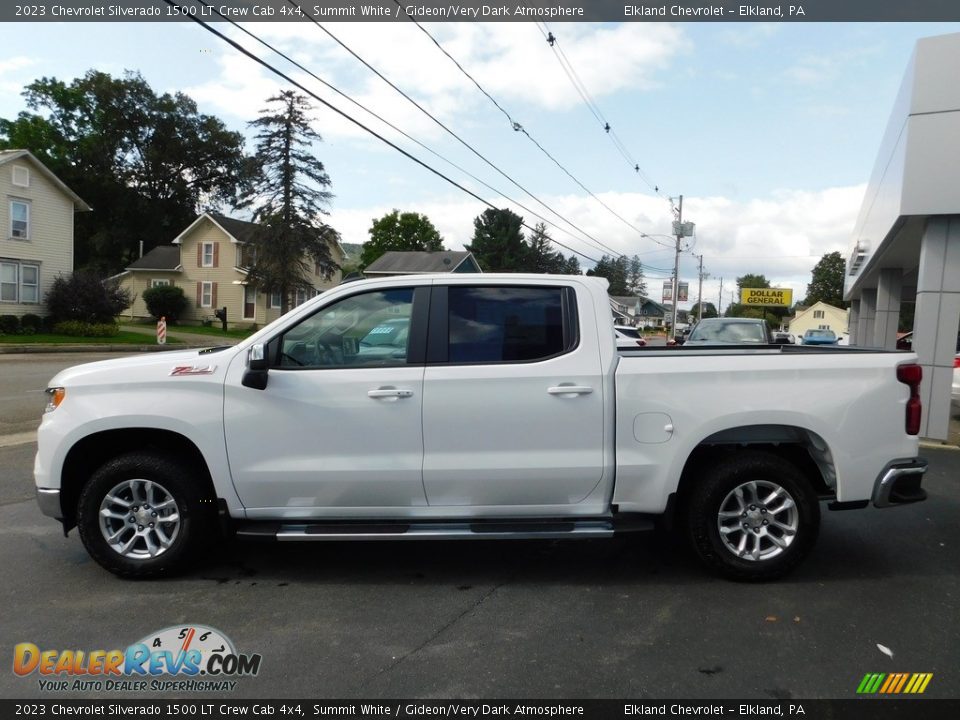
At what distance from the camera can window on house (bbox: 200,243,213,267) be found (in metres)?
49.3

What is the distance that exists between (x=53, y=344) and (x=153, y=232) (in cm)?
4014

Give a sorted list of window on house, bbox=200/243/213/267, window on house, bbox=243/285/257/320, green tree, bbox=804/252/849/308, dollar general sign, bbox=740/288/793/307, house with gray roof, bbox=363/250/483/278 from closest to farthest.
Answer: window on house, bbox=243/285/257/320 → window on house, bbox=200/243/213/267 → house with gray roof, bbox=363/250/483/278 → dollar general sign, bbox=740/288/793/307 → green tree, bbox=804/252/849/308

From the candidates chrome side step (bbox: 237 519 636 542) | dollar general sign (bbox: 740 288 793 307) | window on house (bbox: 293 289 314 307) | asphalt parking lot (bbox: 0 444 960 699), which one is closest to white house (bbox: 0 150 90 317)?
window on house (bbox: 293 289 314 307)

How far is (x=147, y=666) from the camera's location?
3.66 meters

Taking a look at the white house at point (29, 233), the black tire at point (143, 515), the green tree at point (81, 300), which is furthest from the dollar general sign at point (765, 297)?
the black tire at point (143, 515)

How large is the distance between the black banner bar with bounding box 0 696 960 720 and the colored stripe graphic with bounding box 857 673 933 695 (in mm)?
87

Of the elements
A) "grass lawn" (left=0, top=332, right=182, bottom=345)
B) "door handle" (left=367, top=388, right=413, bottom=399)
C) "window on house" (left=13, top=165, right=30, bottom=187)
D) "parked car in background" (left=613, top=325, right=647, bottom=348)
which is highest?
"window on house" (left=13, top=165, right=30, bottom=187)

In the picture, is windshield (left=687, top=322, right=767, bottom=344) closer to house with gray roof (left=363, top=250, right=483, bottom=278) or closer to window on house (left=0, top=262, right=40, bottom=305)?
window on house (left=0, top=262, right=40, bottom=305)

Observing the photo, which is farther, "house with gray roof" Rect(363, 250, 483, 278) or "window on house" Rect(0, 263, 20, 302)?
"house with gray roof" Rect(363, 250, 483, 278)

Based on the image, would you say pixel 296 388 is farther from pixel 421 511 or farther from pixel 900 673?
pixel 900 673

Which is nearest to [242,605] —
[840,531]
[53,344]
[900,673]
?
[900,673]

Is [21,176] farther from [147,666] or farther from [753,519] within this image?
[753,519]

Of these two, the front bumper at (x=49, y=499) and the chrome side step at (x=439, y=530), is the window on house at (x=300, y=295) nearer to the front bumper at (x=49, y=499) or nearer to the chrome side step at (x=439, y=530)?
the front bumper at (x=49, y=499)

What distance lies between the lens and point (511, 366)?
466cm
